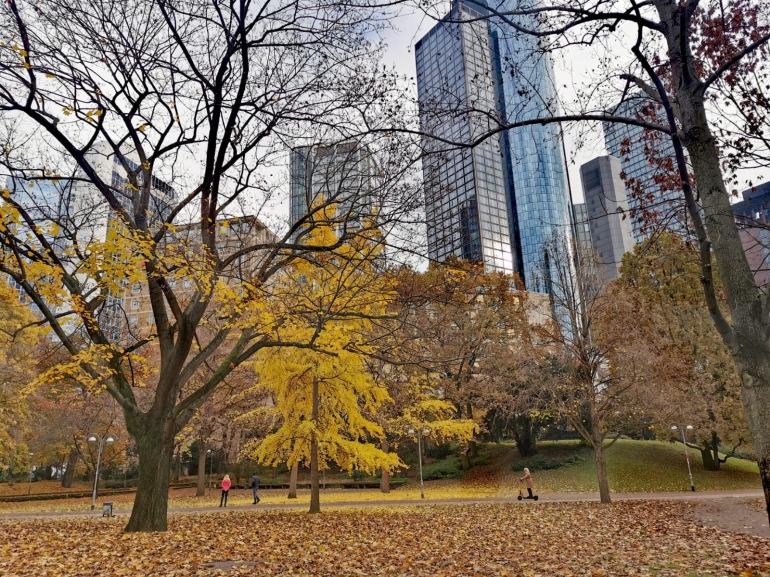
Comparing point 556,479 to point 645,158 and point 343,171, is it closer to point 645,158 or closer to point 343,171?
point 343,171

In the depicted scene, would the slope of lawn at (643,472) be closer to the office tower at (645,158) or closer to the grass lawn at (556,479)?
the grass lawn at (556,479)

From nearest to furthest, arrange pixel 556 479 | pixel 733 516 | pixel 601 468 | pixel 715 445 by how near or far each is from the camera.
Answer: pixel 733 516, pixel 601 468, pixel 715 445, pixel 556 479

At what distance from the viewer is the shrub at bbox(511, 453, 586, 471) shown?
29.3 meters

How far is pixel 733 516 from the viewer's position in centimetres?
1201

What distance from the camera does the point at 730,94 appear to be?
19.7ft

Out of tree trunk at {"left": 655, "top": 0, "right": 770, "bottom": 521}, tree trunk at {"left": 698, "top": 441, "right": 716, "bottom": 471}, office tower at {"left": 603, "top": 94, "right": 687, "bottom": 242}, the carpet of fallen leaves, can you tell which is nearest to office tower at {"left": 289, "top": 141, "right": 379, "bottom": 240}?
office tower at {"left": 603, "top": 94, "right": 687, "bottom": 242}

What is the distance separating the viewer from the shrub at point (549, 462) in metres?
29.3

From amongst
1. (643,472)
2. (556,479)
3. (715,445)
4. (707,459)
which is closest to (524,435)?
(556,479)

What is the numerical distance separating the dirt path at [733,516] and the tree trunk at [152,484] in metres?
11.0

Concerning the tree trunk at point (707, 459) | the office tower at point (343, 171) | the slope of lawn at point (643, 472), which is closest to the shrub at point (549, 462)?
the slope of lawn at point (643, 472)

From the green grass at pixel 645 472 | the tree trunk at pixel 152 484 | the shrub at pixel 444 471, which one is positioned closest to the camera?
the tree trunk at pixel 152 484

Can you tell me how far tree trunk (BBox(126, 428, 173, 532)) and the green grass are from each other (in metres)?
20.7

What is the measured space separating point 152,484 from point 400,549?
17.4 feet

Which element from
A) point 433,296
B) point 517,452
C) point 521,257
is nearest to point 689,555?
point 433,296
